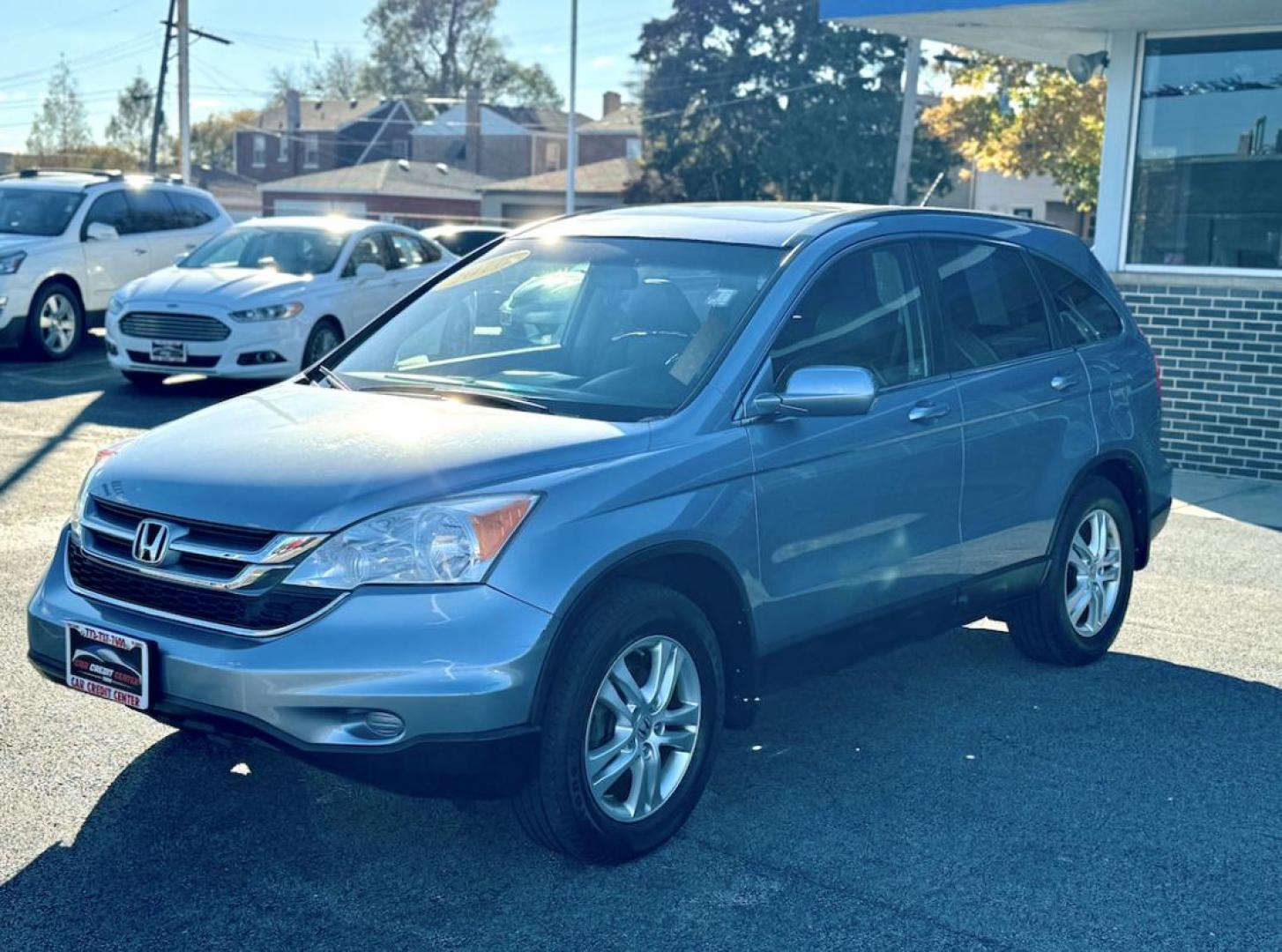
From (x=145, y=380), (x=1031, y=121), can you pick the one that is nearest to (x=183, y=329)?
(x=145, y=380)

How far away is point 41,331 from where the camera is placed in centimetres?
1580

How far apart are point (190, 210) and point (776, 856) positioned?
50.6ft

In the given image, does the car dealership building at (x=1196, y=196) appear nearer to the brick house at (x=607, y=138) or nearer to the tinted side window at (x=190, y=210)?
the tinted side window at (x=190, y=210)

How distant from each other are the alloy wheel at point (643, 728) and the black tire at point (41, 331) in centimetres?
1288

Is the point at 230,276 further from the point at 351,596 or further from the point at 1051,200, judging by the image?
the point at 1051,200

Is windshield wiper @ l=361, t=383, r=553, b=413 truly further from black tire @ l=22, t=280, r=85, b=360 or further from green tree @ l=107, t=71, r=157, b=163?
green tree @ l=107, t=71, r=157, b=163

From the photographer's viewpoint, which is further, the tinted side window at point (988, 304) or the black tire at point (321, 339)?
the black tire at point (321, 339)

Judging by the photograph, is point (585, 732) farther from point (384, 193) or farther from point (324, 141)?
point (324, 141)

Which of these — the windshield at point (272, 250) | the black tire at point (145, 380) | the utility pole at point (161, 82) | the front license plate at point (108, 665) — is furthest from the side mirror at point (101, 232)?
the utility pole at point (161, 82)

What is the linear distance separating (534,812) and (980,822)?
148 centimetres

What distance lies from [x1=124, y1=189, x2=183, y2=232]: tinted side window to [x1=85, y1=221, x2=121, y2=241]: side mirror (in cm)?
51

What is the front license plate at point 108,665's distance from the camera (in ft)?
13.5

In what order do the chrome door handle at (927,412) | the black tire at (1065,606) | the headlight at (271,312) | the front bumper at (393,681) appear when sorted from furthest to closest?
the headlight at (271,312)
the black tire at (1065,606)
the chrome door handle at (927,412)
the front bumper at (393,681)

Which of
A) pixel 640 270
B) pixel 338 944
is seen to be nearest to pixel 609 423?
pixel 640 270
